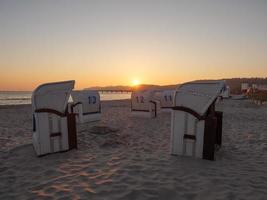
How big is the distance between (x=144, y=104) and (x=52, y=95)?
30.9ft

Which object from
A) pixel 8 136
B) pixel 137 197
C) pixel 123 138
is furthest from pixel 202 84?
pixel 8 136

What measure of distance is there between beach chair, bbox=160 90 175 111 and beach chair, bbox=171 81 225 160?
1098 centimetres

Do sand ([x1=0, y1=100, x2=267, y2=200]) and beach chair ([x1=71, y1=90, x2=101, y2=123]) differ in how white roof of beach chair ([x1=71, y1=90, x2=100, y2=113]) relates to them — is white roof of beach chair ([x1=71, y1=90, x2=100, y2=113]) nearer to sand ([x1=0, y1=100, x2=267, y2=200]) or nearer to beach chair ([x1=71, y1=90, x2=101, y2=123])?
beach chair ([x1=71, y1=90, x2=101, y2=123])

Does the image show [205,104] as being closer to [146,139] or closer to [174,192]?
[174,192]

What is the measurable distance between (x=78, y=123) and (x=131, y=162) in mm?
7816

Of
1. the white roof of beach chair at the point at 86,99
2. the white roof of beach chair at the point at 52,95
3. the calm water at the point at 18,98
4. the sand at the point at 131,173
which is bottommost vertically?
the calm water at the point at 18,98

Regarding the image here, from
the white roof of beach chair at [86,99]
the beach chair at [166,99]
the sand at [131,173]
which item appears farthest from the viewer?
Result: the beach chair at [166,99]

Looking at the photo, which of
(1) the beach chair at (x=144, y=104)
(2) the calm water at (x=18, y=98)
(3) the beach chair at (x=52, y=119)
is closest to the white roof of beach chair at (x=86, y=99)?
(1) the beach chair at (x=144, y=104)

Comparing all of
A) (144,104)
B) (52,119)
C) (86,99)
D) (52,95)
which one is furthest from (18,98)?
(52,119)

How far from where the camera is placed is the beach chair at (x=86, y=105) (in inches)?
520

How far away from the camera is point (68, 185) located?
4.64 meters

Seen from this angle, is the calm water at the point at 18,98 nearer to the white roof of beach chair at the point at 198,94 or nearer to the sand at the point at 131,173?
the sand at the point at 131,173

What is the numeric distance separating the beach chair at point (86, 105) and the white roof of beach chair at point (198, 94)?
7961 mm

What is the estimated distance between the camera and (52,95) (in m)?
6.89
